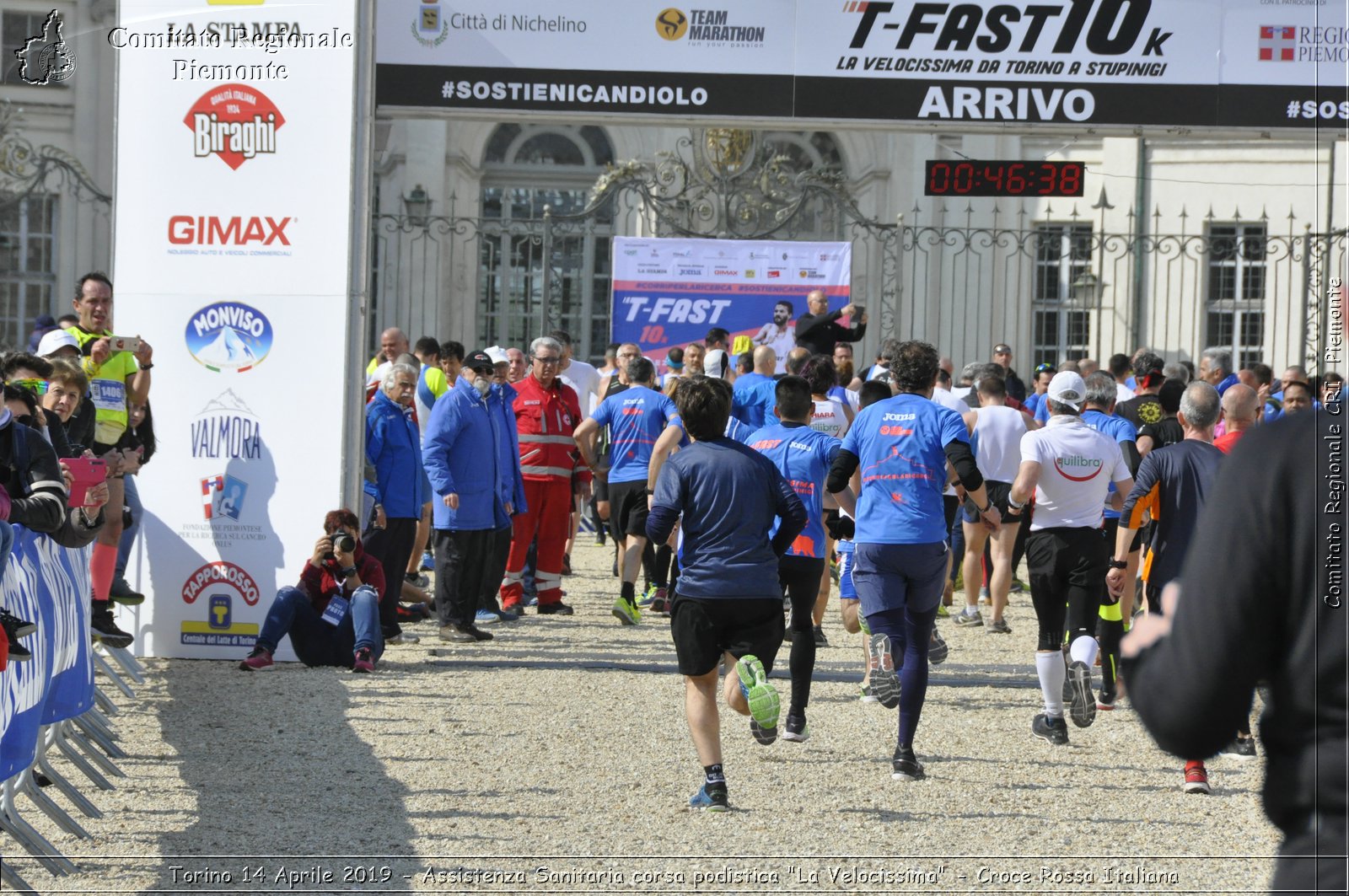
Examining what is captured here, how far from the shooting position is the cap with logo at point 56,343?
884 centimetres

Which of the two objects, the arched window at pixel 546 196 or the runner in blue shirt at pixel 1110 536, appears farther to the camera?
the arched window at pixel 546 196

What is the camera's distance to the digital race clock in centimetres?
1148

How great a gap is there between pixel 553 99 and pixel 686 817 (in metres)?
5.88

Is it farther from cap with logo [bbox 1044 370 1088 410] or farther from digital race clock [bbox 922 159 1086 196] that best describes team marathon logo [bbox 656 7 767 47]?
cap with logo [bbox 1044 370 1088 410]

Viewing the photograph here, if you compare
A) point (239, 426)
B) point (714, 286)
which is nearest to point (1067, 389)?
point (239, 426)

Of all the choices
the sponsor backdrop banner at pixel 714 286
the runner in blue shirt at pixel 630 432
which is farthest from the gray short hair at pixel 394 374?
the sponsor backdrop banner at pixel 714 286

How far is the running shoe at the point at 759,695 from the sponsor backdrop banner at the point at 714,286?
38.3 ft

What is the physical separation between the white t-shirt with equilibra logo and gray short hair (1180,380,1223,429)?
86 cm

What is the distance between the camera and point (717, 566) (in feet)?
20.9

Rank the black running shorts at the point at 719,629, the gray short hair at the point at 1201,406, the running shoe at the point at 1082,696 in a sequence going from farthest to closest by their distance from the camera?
the running shoe at the point at 1082,696 → the gray short hair at the point at 1201,406 → the black running shorts at the point at 719,629

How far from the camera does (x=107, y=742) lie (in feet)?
23.6

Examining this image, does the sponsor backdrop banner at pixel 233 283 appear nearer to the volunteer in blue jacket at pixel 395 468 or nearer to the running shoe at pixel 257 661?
the running shoe at pixel 257 661

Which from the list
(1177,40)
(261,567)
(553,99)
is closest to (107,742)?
(261,567)

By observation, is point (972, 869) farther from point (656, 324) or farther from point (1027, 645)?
point (656, 324)
